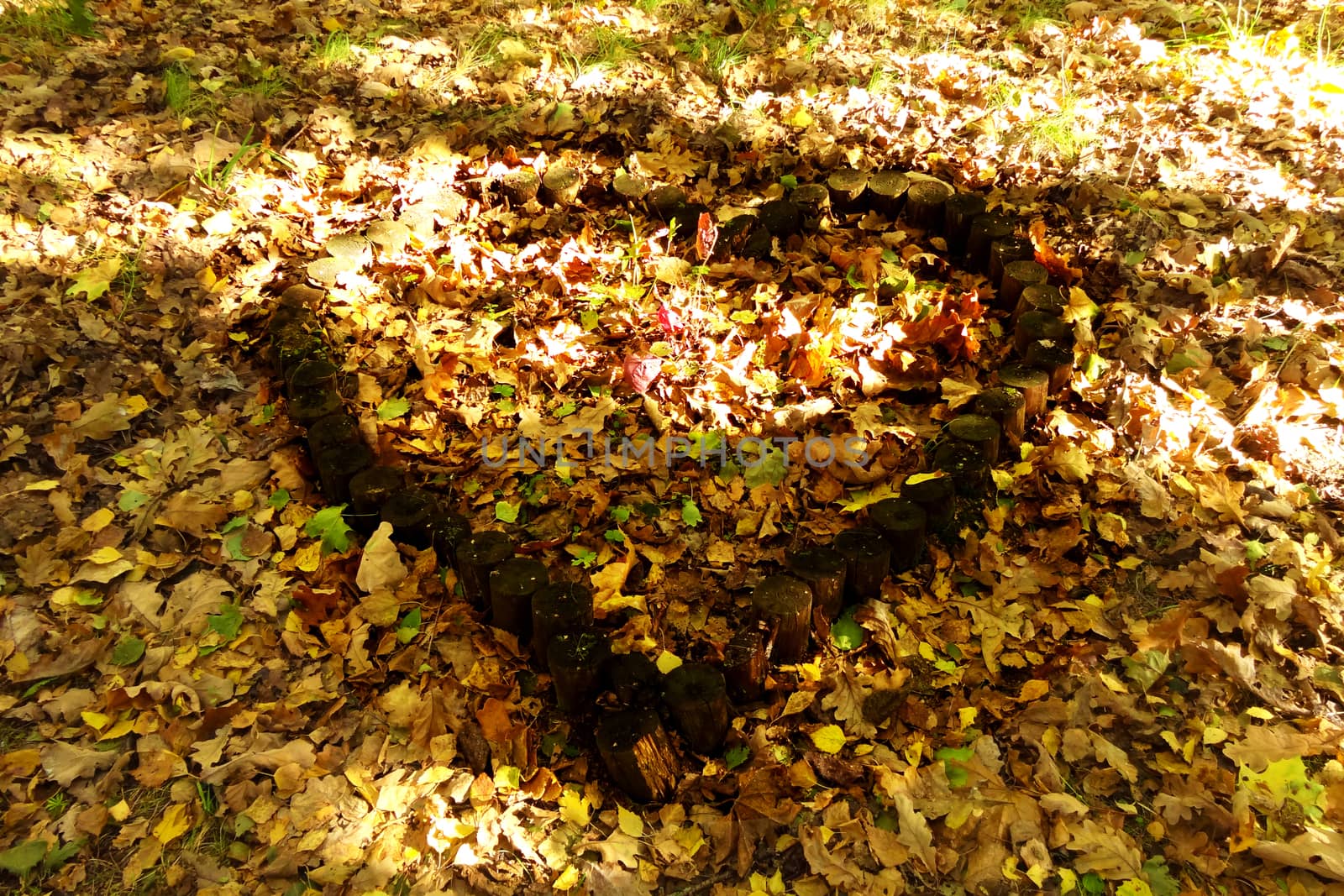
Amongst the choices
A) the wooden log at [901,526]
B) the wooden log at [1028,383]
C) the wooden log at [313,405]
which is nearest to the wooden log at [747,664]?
the wooden log at [901,526]

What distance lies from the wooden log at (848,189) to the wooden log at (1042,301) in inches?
43.5

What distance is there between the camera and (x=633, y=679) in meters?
2.76

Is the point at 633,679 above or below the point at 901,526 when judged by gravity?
below

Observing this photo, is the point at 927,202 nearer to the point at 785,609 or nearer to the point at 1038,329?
the point at 1038,329

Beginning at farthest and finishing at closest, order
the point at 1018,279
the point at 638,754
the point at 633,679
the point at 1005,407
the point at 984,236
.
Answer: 1. the point at 984,236
2. the point at 1018,279
3. the point at 1005,407
4. the point at 633,679
5. the point at 638,754

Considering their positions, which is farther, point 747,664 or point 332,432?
point 332,432

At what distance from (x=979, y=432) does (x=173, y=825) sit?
299 cm

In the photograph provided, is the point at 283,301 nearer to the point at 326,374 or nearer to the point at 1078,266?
the point at 326,374

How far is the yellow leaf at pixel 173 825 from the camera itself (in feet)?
8.63

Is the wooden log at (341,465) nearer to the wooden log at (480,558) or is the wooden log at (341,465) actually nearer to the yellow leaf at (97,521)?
the wooden log at (480,558)

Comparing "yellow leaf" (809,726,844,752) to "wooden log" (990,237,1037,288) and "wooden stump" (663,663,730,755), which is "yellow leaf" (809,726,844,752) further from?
"wooden log" (990,237,1037,288)

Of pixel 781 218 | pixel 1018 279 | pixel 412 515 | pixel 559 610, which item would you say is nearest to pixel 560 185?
pixel 781 218

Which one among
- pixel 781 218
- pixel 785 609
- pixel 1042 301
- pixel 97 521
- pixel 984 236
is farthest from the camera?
pixel 781 218

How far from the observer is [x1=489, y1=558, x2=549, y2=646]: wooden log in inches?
115
